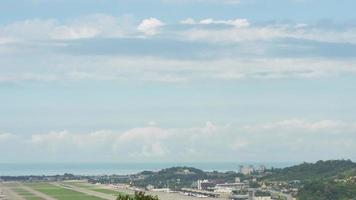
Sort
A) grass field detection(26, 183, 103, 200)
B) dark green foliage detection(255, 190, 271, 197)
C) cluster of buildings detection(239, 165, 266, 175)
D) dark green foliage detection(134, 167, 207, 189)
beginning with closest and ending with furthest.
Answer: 1. grass field detection(26, 183, 103, 200)
2. dark green foliage detection(255, 190, 271, 197)
3. dark green foliage detection(134, 167, 207, 189)
4. cluster of buildings detection(239, 165, 266, 175)

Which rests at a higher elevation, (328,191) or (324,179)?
(324,179)

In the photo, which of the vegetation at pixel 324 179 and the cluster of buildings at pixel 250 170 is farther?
the cluster of buildings at pixel 250 170

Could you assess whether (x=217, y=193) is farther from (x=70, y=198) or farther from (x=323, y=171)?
(x=323, y=171)

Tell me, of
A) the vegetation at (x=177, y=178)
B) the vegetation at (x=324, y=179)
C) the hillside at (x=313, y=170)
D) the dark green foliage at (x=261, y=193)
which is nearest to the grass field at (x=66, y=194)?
the dark green foliage at (x=261, y=193)

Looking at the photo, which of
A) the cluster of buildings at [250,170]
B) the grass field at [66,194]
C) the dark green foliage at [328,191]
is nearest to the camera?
the dark green foliage at [328,191]

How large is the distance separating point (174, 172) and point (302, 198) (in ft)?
246

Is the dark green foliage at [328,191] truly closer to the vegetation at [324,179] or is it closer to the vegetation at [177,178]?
the vegetation at [324,179]

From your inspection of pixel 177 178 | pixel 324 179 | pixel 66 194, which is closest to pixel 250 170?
pixel 177 178

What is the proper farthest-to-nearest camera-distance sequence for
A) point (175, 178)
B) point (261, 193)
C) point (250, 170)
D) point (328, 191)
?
point (250, 170)
point (175, 178)
point (261, 193)
point (328, 191)

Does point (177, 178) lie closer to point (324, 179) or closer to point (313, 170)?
point (313, 170)

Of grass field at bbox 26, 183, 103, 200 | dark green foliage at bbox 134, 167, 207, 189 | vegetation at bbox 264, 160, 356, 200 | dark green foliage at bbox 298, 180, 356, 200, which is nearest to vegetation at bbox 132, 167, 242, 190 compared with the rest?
dark green foliage at bbox 134, 167, 207, 189

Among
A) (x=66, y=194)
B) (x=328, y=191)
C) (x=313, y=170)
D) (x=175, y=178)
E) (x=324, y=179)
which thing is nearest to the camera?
(x=328, y=191)

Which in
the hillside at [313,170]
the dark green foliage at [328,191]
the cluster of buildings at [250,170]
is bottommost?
the dark green foliage at [328,191]

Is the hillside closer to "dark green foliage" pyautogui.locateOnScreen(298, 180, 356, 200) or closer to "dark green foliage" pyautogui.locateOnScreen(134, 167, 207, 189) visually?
"dark green foliage" pyautogui.locateOnScreen(134, 167, 207, 189)
